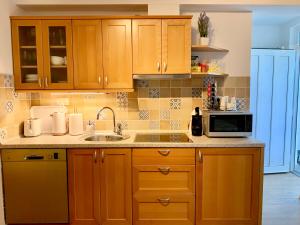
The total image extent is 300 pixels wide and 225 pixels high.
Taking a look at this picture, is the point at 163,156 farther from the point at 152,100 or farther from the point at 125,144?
the point at 152,100

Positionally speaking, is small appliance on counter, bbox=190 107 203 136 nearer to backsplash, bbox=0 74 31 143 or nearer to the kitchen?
the kitchen

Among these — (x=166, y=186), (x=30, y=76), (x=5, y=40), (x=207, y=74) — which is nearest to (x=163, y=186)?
(x=166, y=186)

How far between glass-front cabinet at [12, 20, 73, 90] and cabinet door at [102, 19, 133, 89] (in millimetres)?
360

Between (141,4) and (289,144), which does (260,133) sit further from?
(141,4)

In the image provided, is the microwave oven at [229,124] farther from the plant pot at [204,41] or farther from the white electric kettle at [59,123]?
the white electric kettle at [59,123]

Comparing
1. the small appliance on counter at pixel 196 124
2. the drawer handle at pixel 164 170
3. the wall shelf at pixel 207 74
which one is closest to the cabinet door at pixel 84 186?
the drawer handle at pixel 164 170

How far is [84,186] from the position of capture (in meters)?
2.45

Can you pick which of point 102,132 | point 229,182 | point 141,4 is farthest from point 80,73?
point 229,182

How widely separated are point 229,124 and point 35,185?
1954 mm

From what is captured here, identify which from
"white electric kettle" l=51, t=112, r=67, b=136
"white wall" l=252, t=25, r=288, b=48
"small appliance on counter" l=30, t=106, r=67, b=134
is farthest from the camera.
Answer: "white wall" l=252, t=25, r=288, b=48

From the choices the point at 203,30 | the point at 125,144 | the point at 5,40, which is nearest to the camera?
the point at 125,144

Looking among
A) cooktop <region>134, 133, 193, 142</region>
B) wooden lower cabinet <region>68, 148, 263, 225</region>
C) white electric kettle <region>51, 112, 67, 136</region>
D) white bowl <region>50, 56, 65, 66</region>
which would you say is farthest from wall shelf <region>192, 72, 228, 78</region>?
white electric kettle <region>51, 112, 67, 136</region>

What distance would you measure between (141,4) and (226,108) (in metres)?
1.40

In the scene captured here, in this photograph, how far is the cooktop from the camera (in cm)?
254
